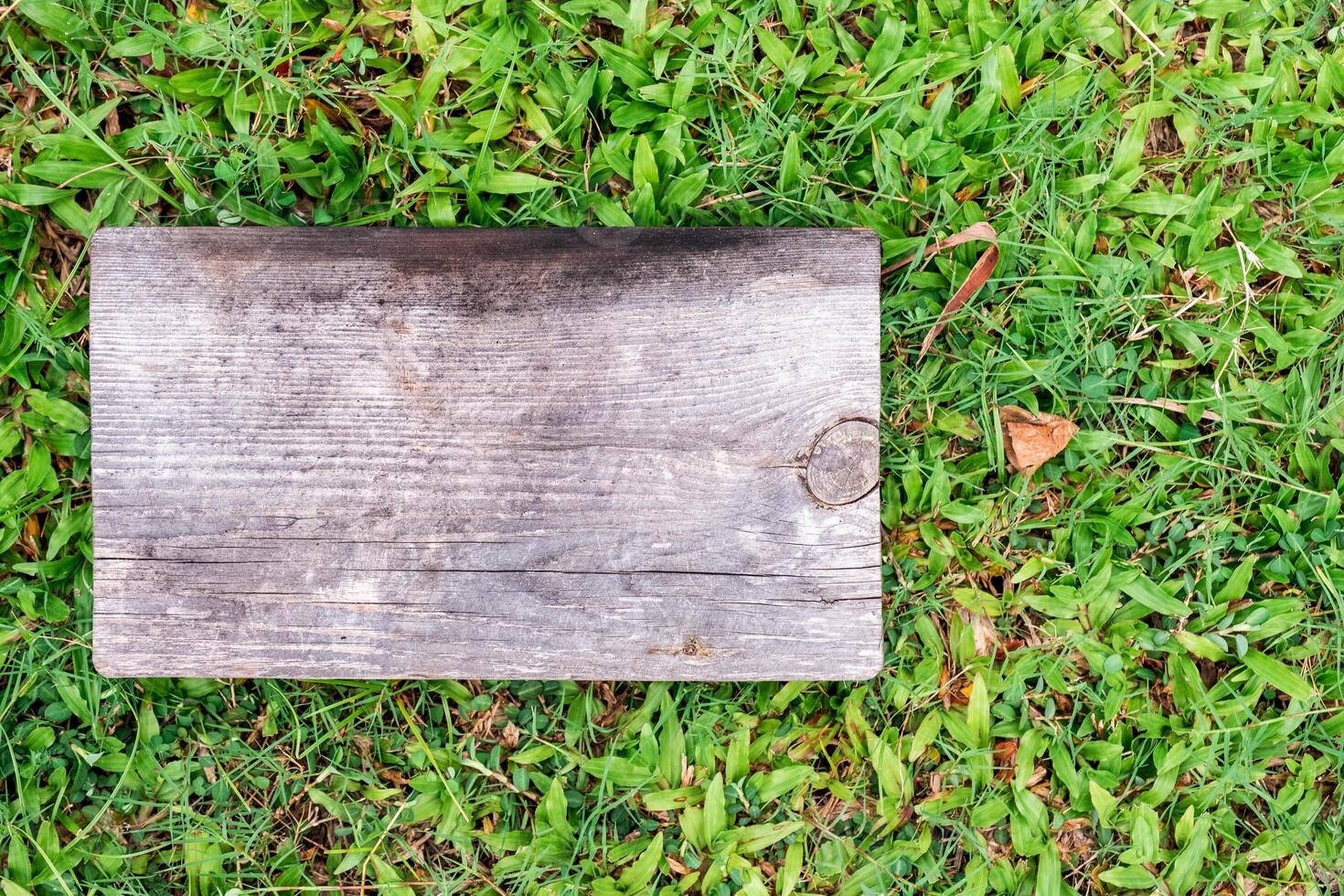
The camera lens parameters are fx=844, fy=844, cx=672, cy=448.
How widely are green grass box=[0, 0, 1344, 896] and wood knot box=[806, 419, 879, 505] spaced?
35 centimetres

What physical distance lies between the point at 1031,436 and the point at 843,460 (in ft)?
2.01

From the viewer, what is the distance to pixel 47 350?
6.77ft

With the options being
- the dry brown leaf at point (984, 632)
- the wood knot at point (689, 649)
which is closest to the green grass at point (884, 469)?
the dry brown leaf at point (984, 632)

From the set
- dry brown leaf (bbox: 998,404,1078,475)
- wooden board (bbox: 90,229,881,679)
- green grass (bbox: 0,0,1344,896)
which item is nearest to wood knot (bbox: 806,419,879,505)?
wooden board (bbox: 90,229,881,679)

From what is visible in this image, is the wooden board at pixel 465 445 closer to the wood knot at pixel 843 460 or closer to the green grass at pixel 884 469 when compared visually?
the wood knot at pixel 843 460

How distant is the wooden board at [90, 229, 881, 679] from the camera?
177cm

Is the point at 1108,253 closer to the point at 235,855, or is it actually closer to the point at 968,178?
the point at 968,178

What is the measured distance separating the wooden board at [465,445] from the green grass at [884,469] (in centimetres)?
33

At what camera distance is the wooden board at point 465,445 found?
1774mm

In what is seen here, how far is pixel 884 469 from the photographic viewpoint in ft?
6.99

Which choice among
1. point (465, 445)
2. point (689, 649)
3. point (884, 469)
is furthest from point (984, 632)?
point (465, 445)

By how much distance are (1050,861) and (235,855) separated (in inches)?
78.3

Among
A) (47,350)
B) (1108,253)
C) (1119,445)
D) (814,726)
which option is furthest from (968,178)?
(47,350)

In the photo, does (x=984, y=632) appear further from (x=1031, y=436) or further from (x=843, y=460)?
(x=843, y=460)
